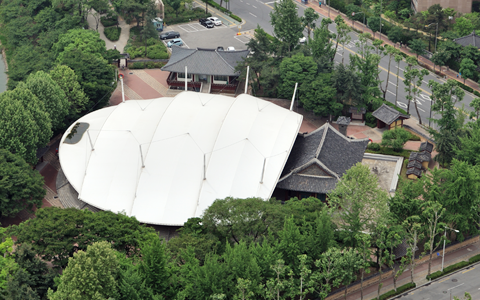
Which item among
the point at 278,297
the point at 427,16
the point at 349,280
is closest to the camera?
the point at 278,297

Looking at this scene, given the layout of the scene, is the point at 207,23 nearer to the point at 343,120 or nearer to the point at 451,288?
the point at 343,120

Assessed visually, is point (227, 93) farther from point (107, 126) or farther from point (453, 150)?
point (453, 150)

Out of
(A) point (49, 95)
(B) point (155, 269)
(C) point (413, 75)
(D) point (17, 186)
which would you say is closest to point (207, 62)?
(A) point (49, 95)

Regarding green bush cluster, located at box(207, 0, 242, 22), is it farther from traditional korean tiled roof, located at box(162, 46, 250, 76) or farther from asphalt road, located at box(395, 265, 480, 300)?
asphalt road, located at box(395, 265, 480, 300)

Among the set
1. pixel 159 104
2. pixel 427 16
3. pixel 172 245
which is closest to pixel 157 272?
pixel 172 245

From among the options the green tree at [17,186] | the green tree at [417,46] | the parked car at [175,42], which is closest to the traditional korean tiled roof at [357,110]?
the green tree at [417,46]

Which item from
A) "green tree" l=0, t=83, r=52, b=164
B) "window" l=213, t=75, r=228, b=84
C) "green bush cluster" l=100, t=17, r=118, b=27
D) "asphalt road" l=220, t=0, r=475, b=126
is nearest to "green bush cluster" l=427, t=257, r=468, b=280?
"asphalt road" l=220, t=0, r=475, b=126
